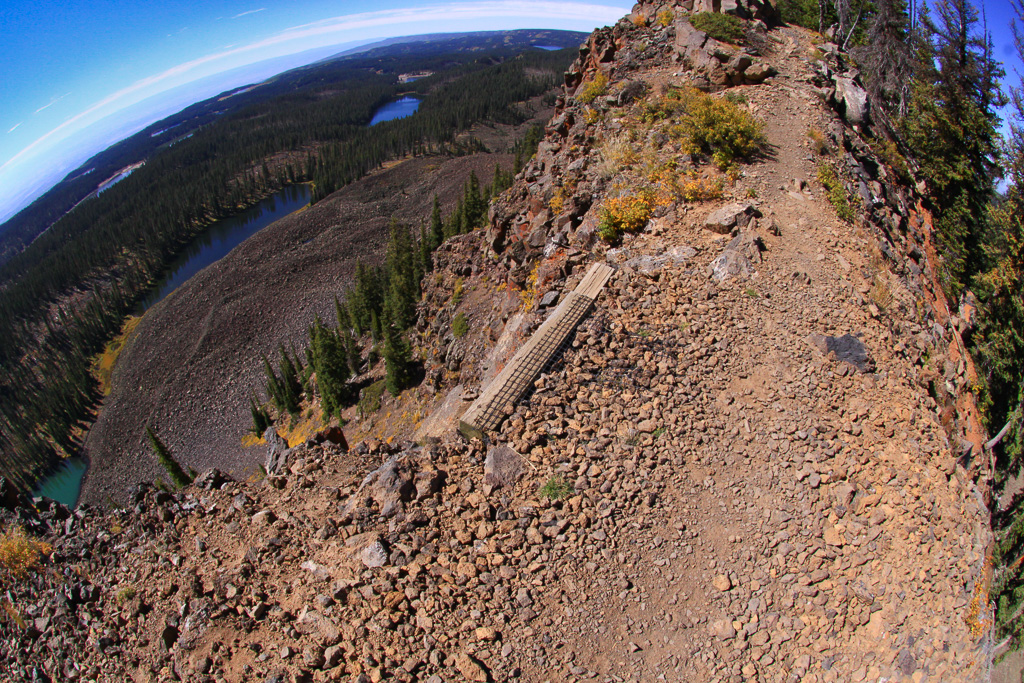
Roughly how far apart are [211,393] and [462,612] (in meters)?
80.8

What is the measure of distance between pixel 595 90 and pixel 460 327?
Result: 17.0 m

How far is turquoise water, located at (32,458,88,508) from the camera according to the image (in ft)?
255

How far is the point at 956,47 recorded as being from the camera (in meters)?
26.9

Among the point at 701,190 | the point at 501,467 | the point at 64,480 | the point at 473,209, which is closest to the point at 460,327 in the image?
the point at 701,190

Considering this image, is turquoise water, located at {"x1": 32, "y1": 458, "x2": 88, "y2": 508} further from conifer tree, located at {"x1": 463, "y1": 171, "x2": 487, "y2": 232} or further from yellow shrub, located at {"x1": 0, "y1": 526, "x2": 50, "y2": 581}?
yellow shrub, located at {"x1": 0, "y1": 526, "x2": 50, "y2": 581}

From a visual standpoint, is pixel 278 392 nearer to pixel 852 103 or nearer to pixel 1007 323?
pixel 852 103

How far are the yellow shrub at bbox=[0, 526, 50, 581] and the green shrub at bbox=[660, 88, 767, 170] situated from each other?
2561 centimetres

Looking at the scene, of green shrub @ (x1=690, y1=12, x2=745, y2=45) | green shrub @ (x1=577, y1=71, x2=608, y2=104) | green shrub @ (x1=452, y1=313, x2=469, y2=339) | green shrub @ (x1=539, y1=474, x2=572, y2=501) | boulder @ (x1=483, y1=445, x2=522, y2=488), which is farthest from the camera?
green shrub @ (x1=577, y1=71, x2=608, y2=104)

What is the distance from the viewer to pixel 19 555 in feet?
36.6

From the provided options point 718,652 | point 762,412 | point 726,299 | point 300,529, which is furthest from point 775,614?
point 300,529

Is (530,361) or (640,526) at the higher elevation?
(530,361)

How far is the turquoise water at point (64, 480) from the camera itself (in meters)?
77.8

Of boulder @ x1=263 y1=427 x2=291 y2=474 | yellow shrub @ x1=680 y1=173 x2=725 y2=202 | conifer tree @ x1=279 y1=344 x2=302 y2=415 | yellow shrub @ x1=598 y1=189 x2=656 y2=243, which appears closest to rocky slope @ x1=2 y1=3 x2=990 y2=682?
boulder @ x1=263 y1=427 x2=291 y2=474

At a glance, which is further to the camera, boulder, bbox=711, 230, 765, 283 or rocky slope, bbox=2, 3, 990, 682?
boulder, bbox=711, 230, 765, 283
